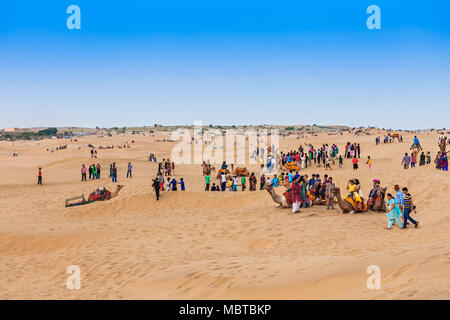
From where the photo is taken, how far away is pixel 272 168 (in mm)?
33688

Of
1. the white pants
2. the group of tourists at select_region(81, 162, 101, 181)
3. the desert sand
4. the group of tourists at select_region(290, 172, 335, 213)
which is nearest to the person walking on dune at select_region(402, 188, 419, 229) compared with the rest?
the desert sand

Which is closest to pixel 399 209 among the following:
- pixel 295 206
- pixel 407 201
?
pixel 407 201

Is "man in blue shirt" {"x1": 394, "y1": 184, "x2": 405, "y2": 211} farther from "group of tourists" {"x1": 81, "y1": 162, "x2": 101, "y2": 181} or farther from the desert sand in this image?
"group of tourists" {"x1": 81, "y1": 162, "x2": 101, "y2": 181}

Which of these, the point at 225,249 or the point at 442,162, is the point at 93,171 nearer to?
the point at 225,249

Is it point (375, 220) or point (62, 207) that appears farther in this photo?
point (62, 207)

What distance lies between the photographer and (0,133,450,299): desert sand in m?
7.75

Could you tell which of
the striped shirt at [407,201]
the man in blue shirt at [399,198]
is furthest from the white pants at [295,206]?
the striped shirt at [407,201]

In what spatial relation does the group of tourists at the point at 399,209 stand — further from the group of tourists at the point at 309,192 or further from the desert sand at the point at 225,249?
the group of tourists at the point at 309,192

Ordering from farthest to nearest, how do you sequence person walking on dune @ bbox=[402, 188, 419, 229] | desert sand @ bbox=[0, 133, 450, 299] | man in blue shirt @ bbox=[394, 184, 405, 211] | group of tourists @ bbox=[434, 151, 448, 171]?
group of tourists @ bbox=[434, 151, 448, 171], man in blue shirt @ bbox=[394, 184, 405, 211], person walking on dune @ bbox=[402, 188, 419, 229], desert sand @ bbox=[0, 133, 450, 299]

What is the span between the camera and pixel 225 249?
42.7ft

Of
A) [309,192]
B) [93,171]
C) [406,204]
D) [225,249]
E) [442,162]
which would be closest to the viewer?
[225,249]

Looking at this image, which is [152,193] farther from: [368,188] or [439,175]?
[439,175]
